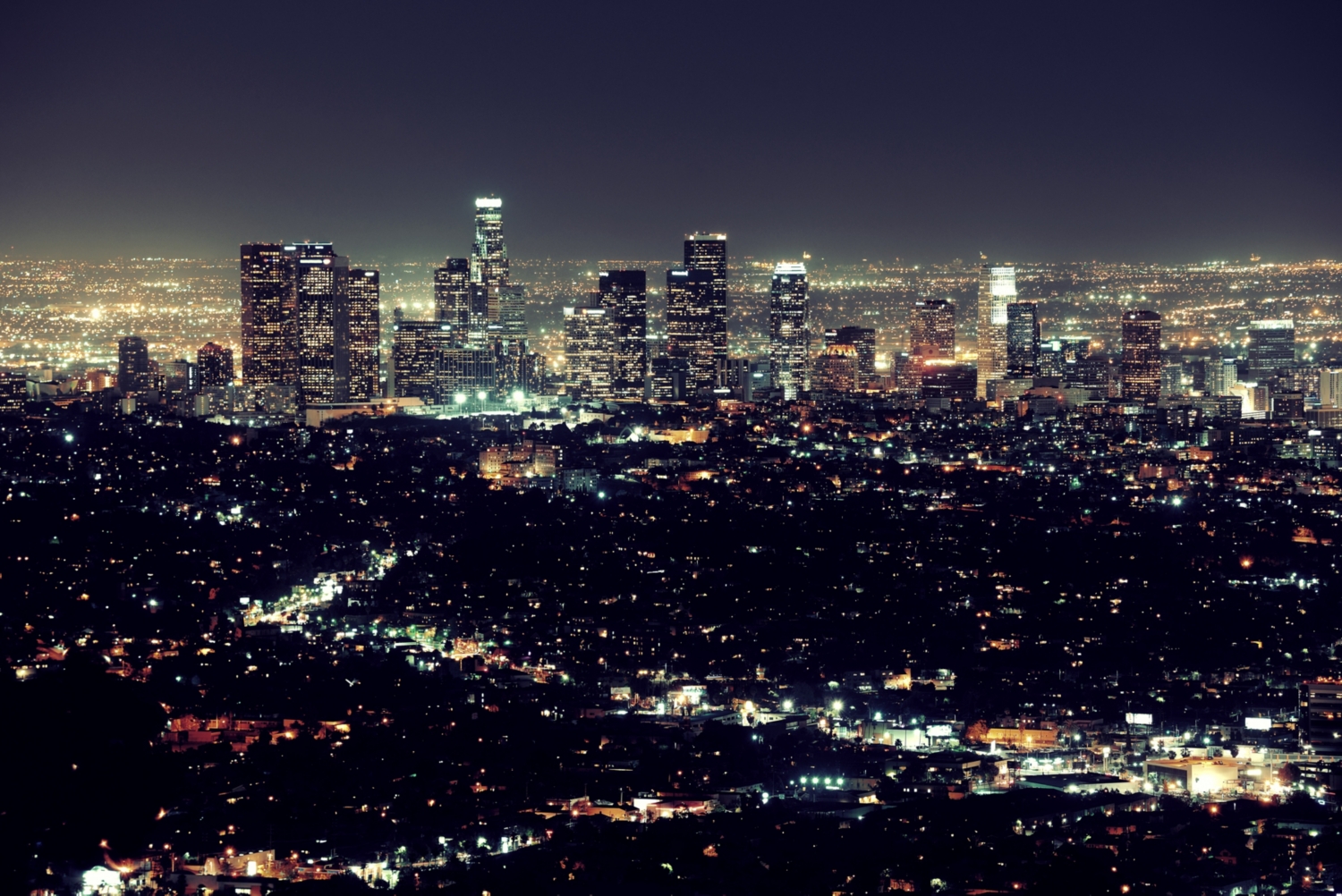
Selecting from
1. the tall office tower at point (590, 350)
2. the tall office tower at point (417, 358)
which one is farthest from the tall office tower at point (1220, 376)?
the tall office tower at point (417, 358)

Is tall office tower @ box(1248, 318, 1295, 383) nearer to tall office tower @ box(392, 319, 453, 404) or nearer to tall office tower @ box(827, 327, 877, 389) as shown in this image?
tall office tower @ box(827, 327, 877, 389)

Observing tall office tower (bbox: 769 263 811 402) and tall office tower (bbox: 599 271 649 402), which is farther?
tall office tower (bbox: 769 263 811 402)

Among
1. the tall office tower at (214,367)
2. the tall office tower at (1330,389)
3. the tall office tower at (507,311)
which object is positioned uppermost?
the tall office tower at (507,311)

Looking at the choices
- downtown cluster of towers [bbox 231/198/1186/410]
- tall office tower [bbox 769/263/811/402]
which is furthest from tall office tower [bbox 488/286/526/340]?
tall office tower [bbox 769/263/811/402]

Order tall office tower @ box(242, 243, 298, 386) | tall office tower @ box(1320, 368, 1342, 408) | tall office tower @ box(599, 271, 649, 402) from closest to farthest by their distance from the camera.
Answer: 1. tall office tower @ box(1320, 368, 1342, 408)
2. tall office tower @ box(242, 243, 298, 386)
3. tall office tower @ box(599, 271, 649, 402)

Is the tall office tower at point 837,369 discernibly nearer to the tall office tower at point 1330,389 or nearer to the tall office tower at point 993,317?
the tall office tower at point 993,317

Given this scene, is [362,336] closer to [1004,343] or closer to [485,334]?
[485,334]

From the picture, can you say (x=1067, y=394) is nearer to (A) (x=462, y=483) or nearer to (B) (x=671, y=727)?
(A) (x=462, y=483)
